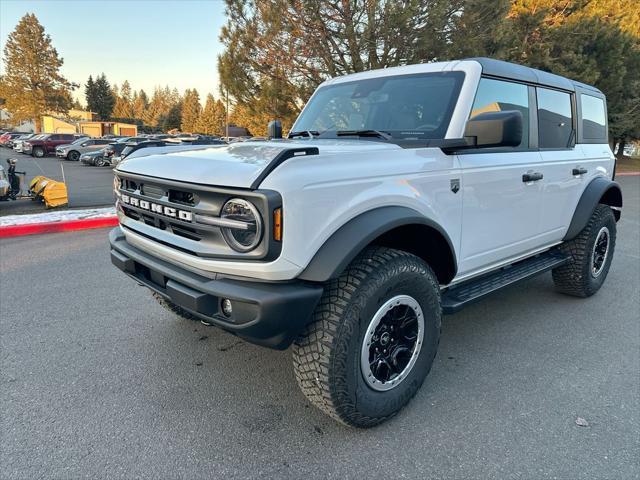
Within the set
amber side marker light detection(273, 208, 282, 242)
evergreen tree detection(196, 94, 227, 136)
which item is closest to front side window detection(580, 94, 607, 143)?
amber side marker light detection(273, 208, 282, 242)

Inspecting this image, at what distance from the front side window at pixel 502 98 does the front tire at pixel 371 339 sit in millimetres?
1235

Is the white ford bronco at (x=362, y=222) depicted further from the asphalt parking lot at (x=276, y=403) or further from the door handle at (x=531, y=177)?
the asphalt parking lot at (x=276, y=403)

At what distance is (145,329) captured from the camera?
11.9 feet

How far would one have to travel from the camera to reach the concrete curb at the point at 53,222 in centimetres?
687

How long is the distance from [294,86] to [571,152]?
37.1 feet

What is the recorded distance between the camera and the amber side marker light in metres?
1.97

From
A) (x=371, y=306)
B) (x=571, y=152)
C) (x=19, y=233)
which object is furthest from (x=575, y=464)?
(x=19, y=233)

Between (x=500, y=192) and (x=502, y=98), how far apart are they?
2.30ft

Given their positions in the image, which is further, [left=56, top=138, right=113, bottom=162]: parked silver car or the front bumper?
Answer: [left=56, top=138, right=113, bottom=162]: parked silver car

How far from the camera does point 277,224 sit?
1.99 m

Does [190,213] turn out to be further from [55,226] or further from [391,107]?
[55,226]

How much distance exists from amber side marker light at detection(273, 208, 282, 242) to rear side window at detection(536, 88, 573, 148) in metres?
2.64

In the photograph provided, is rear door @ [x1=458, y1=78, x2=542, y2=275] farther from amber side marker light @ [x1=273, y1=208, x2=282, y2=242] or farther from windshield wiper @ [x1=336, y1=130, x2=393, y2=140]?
amber side marker light @ [x1=273, y1=208, x2=282, y2=242]

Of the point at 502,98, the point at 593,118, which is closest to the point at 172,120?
the point at 593,118
